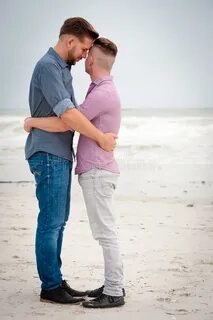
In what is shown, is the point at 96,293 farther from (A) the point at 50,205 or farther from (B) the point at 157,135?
(B) the point at 157,135

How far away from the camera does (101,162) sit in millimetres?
2504

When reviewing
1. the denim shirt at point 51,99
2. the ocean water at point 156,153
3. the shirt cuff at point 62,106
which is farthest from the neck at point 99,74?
the ocean water at point 156,153

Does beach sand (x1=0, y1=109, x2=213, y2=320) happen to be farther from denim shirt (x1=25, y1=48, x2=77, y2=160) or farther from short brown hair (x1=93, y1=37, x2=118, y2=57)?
short brown hair (x1=93, y1=37, x2=118, y2=57)

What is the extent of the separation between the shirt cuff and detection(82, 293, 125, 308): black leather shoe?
0.83m

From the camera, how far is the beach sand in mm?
2506

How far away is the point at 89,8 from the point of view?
410 inches

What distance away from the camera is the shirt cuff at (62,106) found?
2410mm

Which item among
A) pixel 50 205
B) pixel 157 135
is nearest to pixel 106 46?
pixel 50 205

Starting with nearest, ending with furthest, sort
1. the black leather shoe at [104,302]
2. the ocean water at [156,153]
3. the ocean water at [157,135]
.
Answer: the black leather shoe at [104,302] → the ocean water at [156,153] → the ocean water at [157,135]

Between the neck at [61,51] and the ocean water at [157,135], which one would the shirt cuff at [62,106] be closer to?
the neck at [61,51]

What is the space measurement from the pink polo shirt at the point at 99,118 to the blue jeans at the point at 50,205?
92 mm

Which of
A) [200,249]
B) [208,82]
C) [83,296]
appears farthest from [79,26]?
[208,82]

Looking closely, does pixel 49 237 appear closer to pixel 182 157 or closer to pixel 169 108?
pixel 182 157

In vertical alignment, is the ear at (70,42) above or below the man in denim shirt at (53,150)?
above
